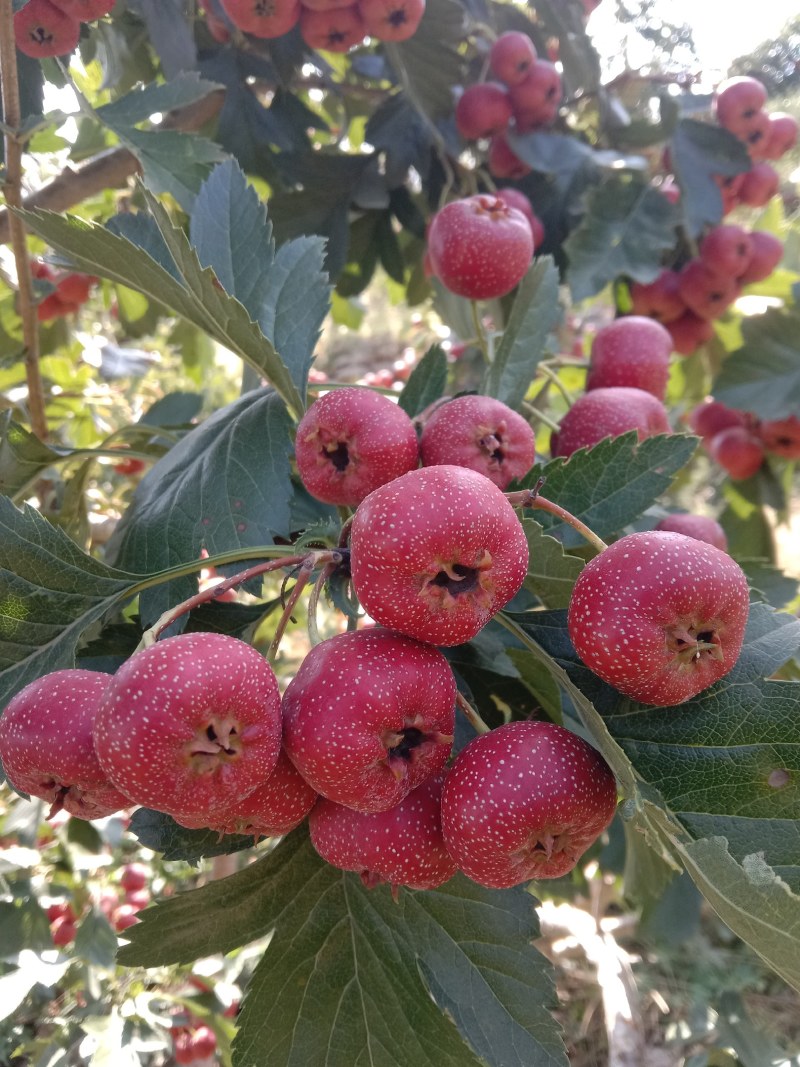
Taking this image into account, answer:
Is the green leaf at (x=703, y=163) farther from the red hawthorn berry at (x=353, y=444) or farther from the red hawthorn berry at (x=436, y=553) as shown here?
the red hawthorn berry at (x=436, y=553)

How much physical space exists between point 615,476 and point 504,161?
1.11 metres

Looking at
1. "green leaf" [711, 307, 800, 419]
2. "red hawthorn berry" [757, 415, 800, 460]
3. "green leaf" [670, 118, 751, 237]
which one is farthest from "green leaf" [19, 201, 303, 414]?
"red hawthorn berry" [757, 415, 800, 460]

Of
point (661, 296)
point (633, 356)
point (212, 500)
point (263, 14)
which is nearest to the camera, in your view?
point (212, 500)

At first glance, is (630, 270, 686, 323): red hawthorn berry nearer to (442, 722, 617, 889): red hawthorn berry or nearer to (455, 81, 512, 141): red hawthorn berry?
(455, 81, 512, 141): red hawthorn berry

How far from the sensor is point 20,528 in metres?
0.72

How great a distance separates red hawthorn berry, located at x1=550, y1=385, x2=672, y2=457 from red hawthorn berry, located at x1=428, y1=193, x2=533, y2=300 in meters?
0.22

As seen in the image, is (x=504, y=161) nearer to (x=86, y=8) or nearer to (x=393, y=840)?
(x=86, y=8)

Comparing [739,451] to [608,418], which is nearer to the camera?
[608,418]

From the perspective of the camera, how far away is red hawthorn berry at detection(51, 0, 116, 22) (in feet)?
3.26

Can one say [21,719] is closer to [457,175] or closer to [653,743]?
[653,743]

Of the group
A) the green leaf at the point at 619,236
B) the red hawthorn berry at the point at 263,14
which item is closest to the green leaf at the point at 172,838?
the green leaf at the point at 619,236

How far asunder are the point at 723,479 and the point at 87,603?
1908 mm

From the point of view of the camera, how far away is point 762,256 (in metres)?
1.65

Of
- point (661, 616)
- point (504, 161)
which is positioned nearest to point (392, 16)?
point (504, 161)
